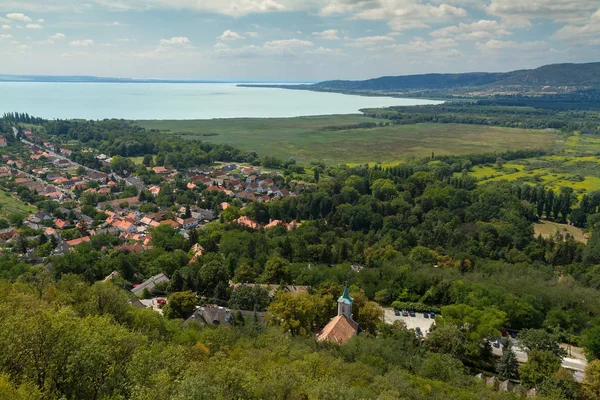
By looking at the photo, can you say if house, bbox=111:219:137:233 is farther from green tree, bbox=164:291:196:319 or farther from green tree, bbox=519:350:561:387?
green tree, bbox=519:350:561:387

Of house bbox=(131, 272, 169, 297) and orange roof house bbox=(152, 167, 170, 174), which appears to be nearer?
house bbox=(131, 272, 169, 297)

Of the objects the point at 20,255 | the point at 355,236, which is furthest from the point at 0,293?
A: the point at 355,236

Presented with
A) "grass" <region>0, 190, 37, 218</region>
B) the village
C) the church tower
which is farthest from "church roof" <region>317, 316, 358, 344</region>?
"grass" <region>0, 190, 37, 218</region>

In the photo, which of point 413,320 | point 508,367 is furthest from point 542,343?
point 413,320

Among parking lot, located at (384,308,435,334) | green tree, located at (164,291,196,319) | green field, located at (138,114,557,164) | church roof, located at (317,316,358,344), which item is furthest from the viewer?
green field, located at (138,114,557,164)

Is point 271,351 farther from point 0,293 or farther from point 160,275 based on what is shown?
point 160,275

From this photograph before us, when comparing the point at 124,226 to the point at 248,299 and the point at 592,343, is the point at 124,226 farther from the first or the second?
the point at 592,343
